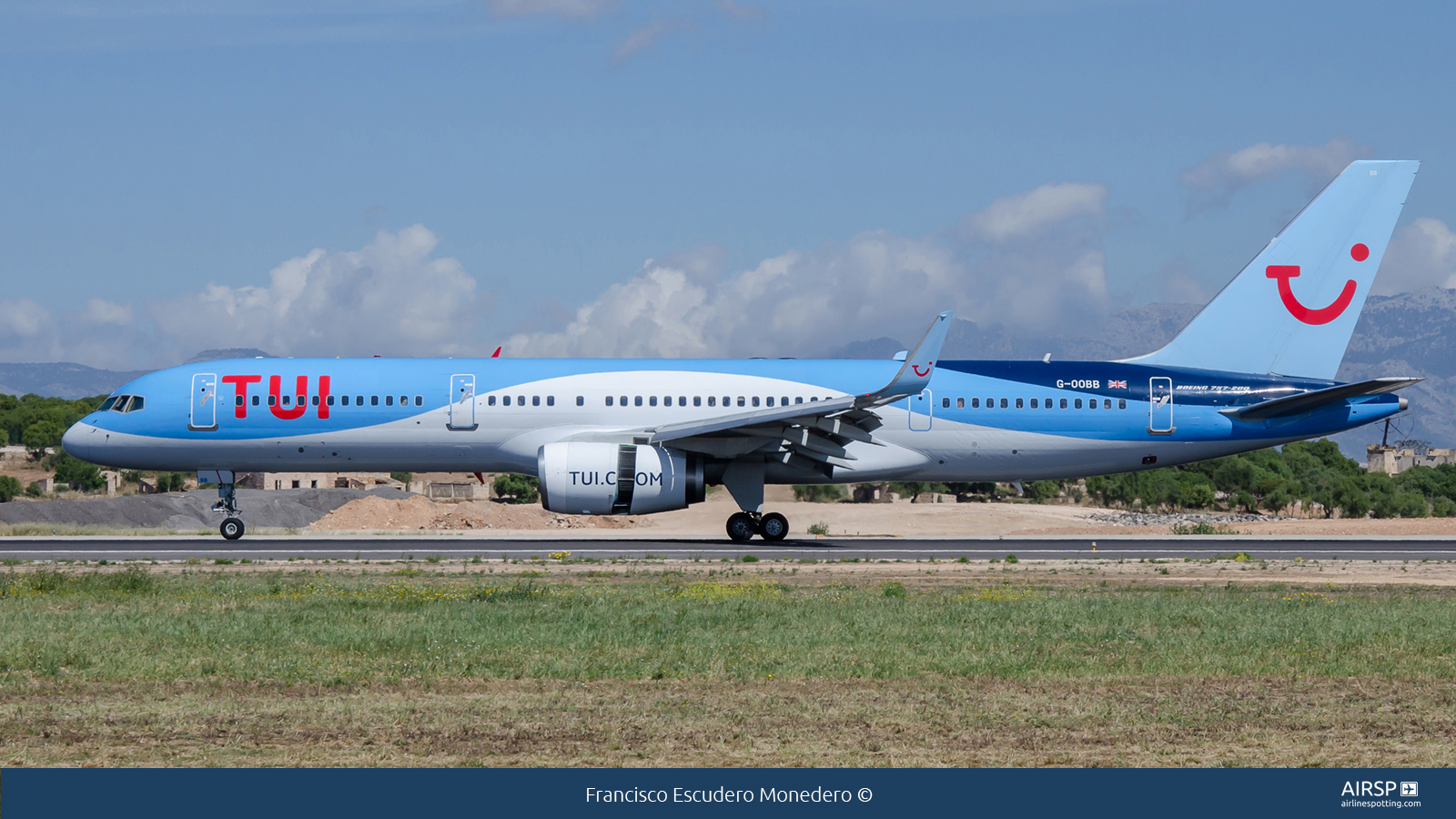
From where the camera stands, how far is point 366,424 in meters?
30.8

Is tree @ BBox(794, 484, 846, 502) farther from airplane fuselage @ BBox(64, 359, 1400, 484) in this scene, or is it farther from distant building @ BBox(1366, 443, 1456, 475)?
distant building @ BBox(1366, 443, 1456, 475)

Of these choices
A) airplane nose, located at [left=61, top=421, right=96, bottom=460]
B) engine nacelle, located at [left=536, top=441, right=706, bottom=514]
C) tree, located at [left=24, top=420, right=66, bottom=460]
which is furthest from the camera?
tree, located at [left=24, top=420, right=66, bottom=460]

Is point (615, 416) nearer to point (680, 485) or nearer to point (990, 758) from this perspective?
point (680, 485)

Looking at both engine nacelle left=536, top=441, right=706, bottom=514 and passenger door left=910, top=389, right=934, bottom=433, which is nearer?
engine nacelle left=536, top=441, right=706, bottom=514

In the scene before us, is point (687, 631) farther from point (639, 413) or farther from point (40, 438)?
point (40, 438)

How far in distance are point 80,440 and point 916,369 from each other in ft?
63.1

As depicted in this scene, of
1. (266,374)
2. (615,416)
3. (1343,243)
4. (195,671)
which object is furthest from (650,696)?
(1343,243)

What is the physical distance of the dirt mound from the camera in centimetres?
4497

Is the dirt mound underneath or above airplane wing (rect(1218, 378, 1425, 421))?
underneath

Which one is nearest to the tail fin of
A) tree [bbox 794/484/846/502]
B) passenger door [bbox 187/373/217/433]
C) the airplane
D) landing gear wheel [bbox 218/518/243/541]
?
the airplane

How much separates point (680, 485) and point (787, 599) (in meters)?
10.7

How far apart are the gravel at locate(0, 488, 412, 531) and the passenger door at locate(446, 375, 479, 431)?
22.2 meters

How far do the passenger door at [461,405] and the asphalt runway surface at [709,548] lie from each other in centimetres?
269

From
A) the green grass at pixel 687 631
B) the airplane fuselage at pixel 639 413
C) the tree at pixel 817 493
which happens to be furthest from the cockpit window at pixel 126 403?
the tree at pixel 817 493
